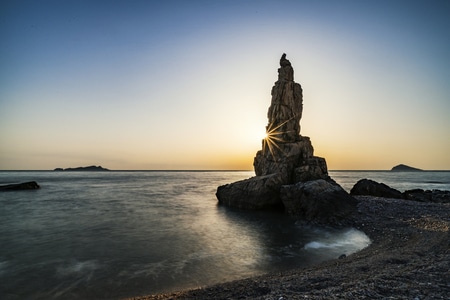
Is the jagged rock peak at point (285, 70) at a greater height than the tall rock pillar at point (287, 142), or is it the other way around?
the jagged rock peak at point (285, 70)

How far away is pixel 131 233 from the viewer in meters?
22.9

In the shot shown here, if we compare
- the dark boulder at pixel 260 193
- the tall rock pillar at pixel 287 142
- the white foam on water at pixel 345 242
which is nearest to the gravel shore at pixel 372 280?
the white foam on water at pixel 345 242

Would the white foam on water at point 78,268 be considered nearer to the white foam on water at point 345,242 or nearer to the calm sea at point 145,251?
the calm sea at point 145,251

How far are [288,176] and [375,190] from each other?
12300mm

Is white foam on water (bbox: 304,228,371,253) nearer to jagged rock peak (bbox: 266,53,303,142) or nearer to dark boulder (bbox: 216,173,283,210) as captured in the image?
dark boulder (bbox: 216,173,283,210)

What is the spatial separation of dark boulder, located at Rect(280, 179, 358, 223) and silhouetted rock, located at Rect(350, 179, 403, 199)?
11.6 metres

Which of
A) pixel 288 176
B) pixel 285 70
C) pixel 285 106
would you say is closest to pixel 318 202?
pixel 288 176

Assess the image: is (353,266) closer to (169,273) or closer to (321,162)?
(169,273)

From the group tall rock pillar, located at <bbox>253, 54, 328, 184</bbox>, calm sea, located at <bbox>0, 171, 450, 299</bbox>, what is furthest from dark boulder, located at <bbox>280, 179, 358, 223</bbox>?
tall rock pillar, located at <bbox>253, 54, 328, 184</bbox>

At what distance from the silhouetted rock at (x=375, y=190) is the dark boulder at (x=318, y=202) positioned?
458 inches

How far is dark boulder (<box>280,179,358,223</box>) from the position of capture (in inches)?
984

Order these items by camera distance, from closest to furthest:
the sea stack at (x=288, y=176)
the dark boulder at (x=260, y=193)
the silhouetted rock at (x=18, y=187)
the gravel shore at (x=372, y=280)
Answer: the gravel shore at (x=372, y=280) < the sea stack at (x=288, y=176) < the dark boulder at (x=260, y=193) < the silhouetted rock at (x=18, y=187)

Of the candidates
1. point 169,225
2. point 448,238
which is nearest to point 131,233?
point 169,225

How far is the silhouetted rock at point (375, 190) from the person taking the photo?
35375 mm
